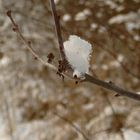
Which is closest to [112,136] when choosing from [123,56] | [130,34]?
[123,56]

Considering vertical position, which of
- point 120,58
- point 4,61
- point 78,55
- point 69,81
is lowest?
point 78,55

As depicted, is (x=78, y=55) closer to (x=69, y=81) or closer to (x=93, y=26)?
(x=69, y=81)

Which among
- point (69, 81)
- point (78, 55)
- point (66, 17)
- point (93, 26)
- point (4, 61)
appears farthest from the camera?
point (66, 17)

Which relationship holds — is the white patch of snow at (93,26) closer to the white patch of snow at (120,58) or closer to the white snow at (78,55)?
the white patch of snow at (120,58)

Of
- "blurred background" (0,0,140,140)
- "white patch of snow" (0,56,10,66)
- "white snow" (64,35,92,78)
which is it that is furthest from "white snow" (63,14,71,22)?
"white snow" (64,35,92,78)

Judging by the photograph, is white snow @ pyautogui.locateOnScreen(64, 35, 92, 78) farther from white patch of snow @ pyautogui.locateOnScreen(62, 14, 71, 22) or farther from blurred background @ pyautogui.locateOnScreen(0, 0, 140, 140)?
white patch of snow @ pyautogui.locateOnScreen(62, 14, 71, 22)

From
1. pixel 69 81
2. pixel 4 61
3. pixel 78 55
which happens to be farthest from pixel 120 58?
pixel 78 55

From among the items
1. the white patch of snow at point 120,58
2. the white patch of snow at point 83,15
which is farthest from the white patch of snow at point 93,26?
the white patch of snow at point 120,58
